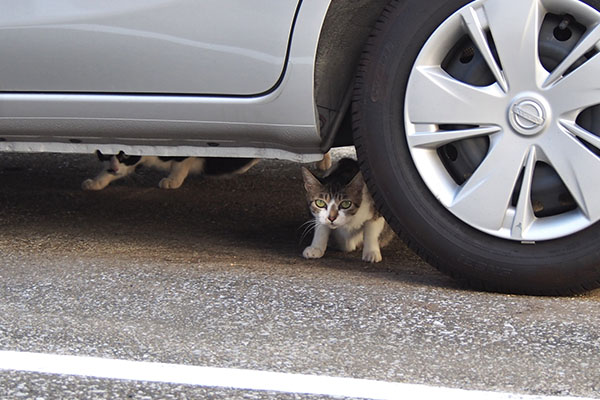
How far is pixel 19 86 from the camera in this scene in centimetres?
338

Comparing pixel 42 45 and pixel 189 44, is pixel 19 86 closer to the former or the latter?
pixel 42 45

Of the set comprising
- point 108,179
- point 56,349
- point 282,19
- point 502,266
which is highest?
point 282,19

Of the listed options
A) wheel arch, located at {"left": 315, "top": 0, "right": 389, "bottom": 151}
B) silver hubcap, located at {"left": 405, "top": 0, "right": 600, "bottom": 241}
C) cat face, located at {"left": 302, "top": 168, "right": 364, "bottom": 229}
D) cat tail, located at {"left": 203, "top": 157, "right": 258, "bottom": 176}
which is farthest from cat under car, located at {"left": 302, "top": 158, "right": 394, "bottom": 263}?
cat tail, located at {"left": 203, "top": 157, "right": 258, "bottom": 176}

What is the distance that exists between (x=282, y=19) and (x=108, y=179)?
2.58m

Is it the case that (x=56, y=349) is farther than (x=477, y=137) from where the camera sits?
No

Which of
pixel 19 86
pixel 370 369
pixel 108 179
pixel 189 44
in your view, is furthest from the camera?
pixel 108 179

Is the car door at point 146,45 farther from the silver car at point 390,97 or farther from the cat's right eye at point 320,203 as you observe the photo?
the cat's right eye at point 320,203

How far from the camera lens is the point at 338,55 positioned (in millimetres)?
3281

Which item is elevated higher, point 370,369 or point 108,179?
point 370,369

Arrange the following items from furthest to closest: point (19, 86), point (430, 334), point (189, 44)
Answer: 1. point (19, 86)
2. point (189, 44)
3. point (430, 334)

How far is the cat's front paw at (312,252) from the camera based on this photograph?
12.8ft

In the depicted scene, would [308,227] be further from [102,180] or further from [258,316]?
[258,316]

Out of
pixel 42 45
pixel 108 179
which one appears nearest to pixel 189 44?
pixel 42 45

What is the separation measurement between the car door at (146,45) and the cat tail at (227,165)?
217 cm
